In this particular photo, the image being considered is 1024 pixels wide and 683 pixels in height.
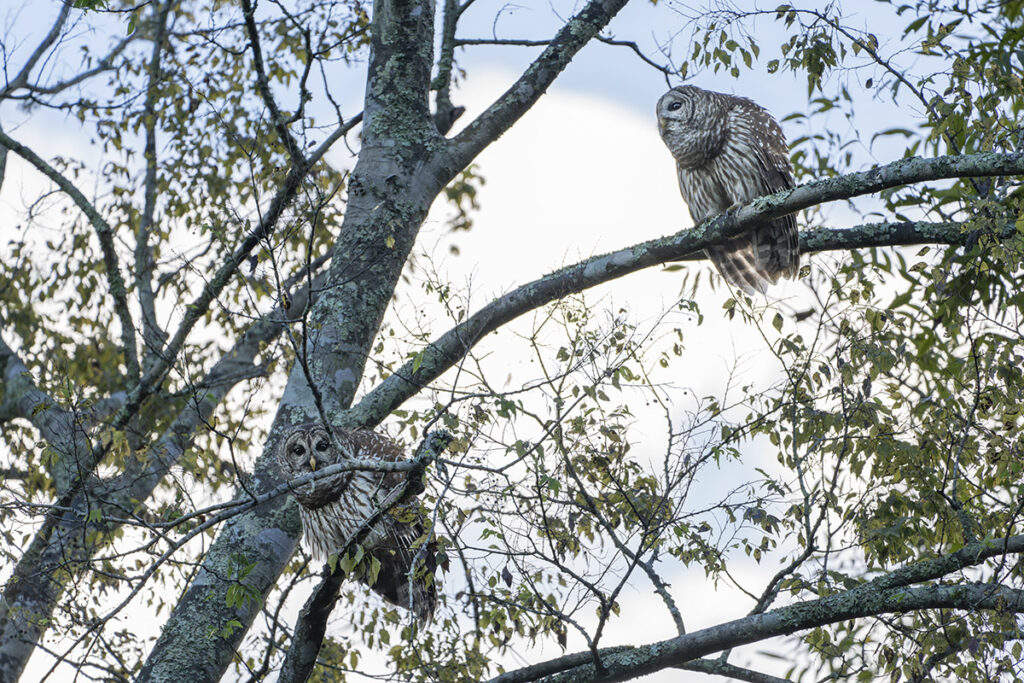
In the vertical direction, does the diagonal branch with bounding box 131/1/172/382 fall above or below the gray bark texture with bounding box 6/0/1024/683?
above

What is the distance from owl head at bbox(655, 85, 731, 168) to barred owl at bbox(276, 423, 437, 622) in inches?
101

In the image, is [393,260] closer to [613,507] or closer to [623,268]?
[623,268]

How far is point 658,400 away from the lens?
5164mm

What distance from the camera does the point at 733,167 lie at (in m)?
6.74

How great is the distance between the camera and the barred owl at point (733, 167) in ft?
21.5

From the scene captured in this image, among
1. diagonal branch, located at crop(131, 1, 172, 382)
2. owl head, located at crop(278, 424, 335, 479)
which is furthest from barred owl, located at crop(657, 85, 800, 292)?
diagonal branch, located at crop(131, 1, 172, 382)

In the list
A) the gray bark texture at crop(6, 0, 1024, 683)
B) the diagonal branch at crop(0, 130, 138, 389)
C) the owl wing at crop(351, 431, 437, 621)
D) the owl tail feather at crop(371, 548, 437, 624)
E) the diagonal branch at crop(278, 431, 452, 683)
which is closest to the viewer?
the diagonal branch at crop(278, 431, 452, 683)

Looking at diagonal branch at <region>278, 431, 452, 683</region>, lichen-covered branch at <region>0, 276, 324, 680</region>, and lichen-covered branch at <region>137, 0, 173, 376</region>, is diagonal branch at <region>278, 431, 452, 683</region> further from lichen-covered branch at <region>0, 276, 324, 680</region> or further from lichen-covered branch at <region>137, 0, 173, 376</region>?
lichen-covered branch at <region>137, 0, 173, 376</region>

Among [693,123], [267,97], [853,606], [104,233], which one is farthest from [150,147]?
A: [853,606]

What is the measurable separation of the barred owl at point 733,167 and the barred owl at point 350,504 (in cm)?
222

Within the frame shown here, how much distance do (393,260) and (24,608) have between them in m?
2.97

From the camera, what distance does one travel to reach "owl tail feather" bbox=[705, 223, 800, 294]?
6445 millimetres

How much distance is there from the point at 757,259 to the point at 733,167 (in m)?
0.58

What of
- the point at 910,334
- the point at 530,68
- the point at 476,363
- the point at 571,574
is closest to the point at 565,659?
the point at 571,574
